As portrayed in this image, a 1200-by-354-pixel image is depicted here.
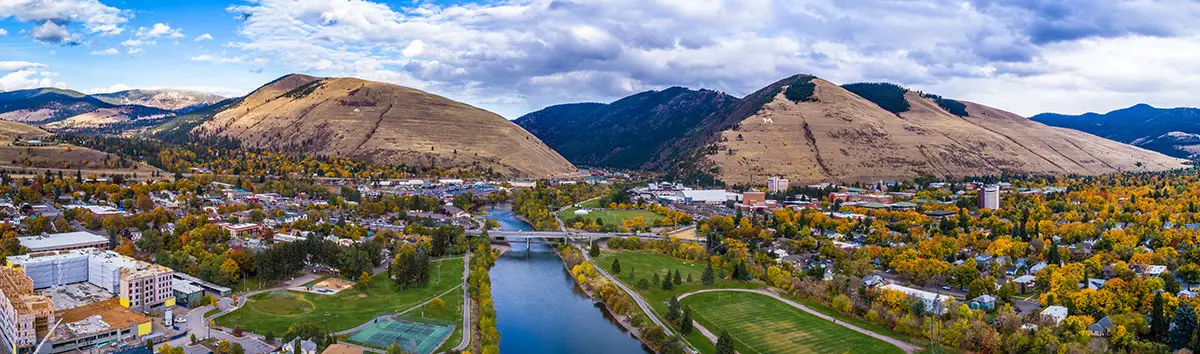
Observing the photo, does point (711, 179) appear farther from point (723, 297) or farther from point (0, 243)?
point (0, 243)

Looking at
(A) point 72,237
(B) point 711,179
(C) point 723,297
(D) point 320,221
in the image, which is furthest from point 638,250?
(B) point 711,179

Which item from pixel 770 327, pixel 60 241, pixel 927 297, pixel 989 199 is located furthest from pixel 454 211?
pixel 989 199

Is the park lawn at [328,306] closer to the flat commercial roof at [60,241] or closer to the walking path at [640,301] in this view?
the walking path at [640,301]

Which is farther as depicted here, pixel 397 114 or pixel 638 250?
pixel 397 114

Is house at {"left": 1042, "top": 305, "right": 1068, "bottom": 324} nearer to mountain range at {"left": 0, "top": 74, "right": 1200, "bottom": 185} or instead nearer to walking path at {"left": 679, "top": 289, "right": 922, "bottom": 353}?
walking path at {"left": 679, "top": 289, "right": 922, "bottom": 353}

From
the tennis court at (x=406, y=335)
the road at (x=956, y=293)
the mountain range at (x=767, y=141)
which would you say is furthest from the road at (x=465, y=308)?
the mountain range at (x=767, y=141)

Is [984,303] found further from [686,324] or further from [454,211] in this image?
[454,211]
